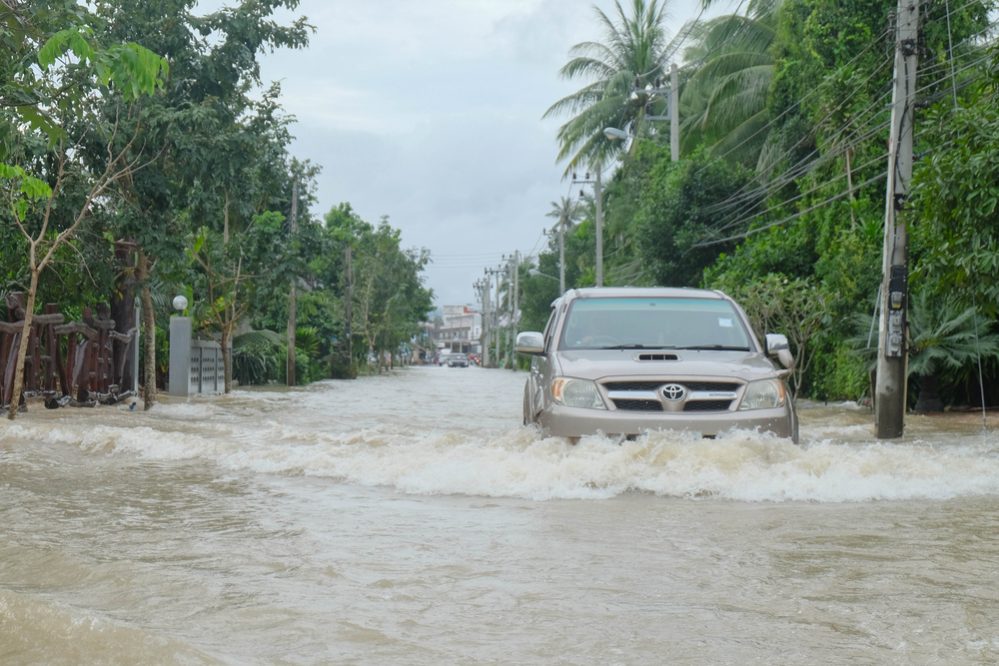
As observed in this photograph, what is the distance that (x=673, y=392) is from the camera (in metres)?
8.92

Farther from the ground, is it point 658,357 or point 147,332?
point 147,332

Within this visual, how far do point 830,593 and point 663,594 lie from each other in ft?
2.34

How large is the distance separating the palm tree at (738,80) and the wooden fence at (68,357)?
19324mm

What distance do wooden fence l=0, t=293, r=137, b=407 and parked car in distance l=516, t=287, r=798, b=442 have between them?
9.30 metres

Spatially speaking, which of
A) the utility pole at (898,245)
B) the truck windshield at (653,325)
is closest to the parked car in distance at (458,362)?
the utility pole at (898,245)

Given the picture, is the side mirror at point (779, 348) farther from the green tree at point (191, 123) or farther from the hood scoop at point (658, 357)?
the green tree at point (191, 123)

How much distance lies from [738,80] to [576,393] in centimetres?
2711

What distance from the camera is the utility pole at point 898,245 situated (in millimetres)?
15070

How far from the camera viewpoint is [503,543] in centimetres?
652

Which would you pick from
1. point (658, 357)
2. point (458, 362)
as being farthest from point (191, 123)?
point (458, 362)

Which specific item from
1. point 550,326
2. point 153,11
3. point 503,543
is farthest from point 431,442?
point 153,11

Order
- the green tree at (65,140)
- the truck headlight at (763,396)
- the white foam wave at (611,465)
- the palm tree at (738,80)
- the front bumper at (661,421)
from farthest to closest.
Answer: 1. the palm tree at (738,80)
2. the truck headlight at (763,396)
3. the front bumper at (661,421)
4. the white foam wave at (611,465)
5. the green tree at (65,140)

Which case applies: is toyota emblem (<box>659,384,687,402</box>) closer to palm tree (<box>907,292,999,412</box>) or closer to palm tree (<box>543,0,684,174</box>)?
palm tree (<box>907,292,999,412</box>)

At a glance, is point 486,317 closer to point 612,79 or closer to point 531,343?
point 612,79
